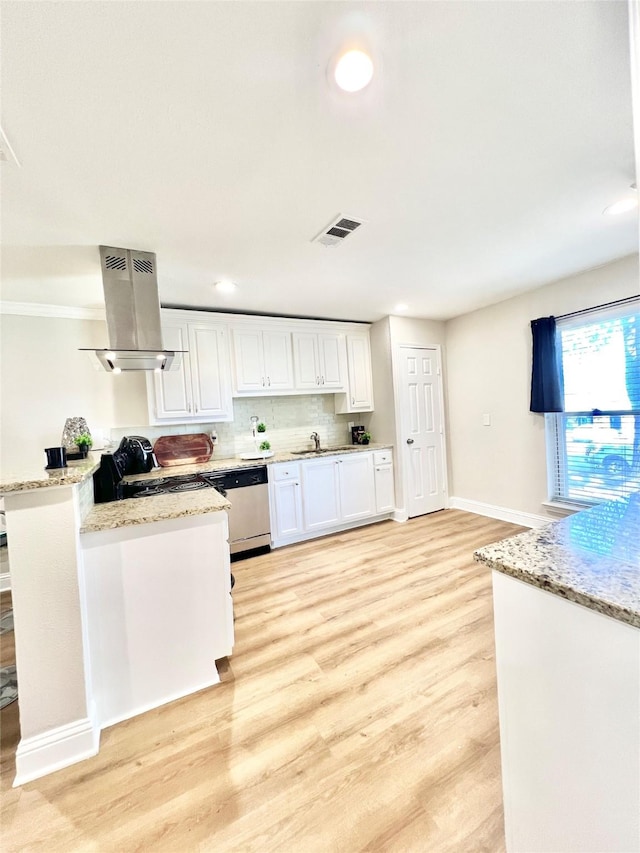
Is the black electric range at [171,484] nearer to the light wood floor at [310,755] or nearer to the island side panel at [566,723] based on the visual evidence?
the light wood floor at [310,755]

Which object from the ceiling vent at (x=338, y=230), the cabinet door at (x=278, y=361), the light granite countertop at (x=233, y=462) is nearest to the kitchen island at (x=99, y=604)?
the light granite countertop at (x=233, y=462)

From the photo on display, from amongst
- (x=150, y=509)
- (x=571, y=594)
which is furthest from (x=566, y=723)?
(x=150, y=509)

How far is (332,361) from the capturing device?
4.03 m

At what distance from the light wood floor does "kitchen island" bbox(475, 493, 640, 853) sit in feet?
1.28

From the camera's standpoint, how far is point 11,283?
2.47 metres

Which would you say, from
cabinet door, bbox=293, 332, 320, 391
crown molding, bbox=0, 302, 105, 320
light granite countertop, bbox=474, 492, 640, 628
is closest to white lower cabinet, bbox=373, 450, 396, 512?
cabinet door, bbox=293, 332, 320, 391

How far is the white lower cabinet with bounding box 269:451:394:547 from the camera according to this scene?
11.2ft

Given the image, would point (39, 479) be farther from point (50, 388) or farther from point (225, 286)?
point (50, 388)

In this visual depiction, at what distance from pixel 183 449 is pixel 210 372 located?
2.83 ft

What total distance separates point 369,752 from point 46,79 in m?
2.62

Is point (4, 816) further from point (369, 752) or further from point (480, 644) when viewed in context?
point (480, 644)

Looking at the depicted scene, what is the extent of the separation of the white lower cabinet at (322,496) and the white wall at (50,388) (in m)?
1.59

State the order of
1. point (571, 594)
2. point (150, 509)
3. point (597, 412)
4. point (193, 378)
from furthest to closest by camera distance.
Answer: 1. point (193, 378)
2. point (597, 412)
3. point (150, 509)
4. point (571, 594)

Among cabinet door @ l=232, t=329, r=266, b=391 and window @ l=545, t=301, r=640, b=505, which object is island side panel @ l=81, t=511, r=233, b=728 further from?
window @ l=545, t=301, r=640, b=505
